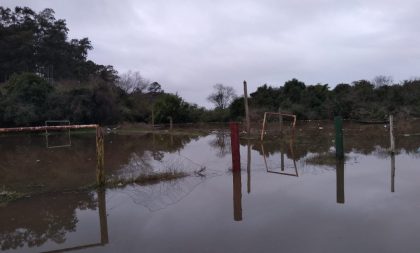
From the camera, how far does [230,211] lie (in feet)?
20.9

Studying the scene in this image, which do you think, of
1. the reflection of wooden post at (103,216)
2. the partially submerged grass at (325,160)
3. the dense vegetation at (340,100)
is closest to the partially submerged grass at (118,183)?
the reflection of wooden post at (103,216)

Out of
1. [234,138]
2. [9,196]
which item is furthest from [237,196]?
[9,196]

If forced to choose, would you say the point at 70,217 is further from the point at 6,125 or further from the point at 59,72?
the point at 59,72

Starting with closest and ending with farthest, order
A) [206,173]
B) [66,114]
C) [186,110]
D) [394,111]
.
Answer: [206,173], [394,111], [66,114], [186,110]

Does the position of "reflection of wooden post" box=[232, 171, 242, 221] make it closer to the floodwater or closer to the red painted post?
the floodwater

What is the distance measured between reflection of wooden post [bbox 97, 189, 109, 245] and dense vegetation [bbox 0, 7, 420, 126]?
24.6m

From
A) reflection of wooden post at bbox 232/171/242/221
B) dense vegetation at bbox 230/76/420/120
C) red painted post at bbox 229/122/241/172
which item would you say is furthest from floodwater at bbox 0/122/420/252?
dense vegetation at bbox 230/76/420/120

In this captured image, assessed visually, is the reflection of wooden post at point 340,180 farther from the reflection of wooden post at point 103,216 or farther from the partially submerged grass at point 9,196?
the partially submerged grass at point 9,196

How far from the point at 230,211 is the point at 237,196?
3.36 feet

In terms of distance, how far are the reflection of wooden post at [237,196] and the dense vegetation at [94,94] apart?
22623 millimetres

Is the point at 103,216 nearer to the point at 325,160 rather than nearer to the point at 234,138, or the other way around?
the point at 234,138

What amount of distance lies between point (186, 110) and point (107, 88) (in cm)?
955

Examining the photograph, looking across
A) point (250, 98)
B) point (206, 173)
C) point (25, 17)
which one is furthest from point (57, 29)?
point (206, 173)

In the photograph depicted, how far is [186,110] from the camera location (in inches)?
1640
